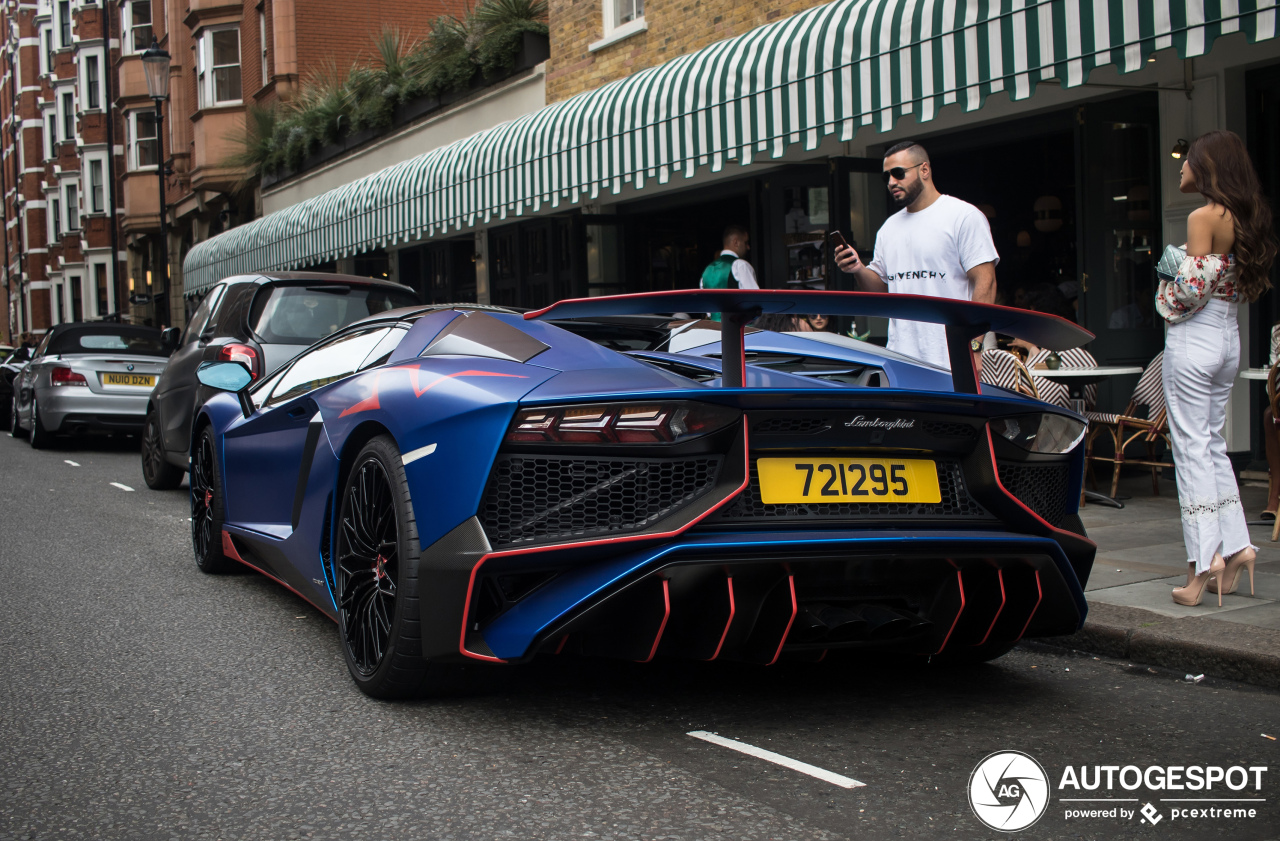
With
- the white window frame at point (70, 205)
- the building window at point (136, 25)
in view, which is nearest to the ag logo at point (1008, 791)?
the building window at point (136, 25)

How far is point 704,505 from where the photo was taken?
10.2 ft

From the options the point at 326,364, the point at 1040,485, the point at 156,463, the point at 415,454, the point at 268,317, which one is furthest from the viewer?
the point at 156,463

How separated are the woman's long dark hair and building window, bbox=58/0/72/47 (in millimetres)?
58073

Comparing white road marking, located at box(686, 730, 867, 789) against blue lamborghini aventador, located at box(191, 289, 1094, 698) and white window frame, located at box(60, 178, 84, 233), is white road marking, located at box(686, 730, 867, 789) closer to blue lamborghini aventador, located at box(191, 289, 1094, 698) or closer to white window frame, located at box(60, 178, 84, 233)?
blue lamborghini aventador, located at box(191, 289, 1094, 698)

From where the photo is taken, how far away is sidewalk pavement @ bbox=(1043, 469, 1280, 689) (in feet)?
13.0

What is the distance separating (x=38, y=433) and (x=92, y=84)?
40922 mm

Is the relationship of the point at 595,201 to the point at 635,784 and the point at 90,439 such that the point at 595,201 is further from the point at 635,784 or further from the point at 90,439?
the point at 635,784

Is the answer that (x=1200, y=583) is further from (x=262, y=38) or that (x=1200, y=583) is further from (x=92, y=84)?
(x=92, y=84)

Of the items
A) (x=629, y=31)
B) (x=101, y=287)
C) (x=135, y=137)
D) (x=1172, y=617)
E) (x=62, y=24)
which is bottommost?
(x=1172, y=617)

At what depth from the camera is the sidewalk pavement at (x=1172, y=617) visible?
13.0 feet

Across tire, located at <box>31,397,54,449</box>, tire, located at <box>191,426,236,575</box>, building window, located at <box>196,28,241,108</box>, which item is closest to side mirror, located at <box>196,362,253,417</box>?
tire, located at <box>191,426,236,575</box>

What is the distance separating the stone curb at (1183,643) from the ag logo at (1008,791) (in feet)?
3.91

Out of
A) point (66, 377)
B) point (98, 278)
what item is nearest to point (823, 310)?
point (66, 377)

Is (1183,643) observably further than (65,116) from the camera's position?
No
